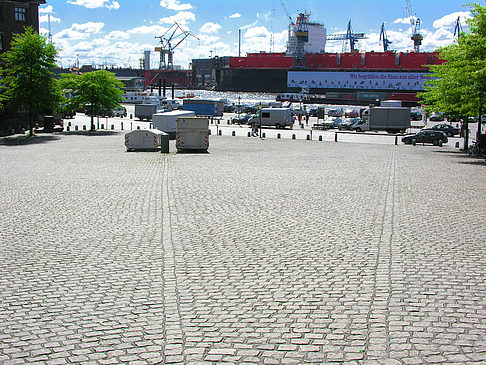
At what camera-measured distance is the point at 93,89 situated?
48031mm

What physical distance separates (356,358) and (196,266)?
387cm

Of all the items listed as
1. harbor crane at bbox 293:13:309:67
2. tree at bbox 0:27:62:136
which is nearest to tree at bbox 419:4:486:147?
tree at bbox 0:27:62:136

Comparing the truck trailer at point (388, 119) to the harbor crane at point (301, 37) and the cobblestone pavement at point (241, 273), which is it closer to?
the cobblestone pavement at point (241, 273)

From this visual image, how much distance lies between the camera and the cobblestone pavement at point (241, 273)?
5.92 meters

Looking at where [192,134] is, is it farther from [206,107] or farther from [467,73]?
[206,107]

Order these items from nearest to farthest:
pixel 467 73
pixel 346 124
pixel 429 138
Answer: pixel 467 73 < pixel 429 138 < pixel 346 124

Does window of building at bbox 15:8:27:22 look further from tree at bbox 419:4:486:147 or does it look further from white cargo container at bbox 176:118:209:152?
tree at bbox 419:4:486:147

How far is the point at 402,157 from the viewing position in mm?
30062

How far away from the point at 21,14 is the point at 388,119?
4014cm

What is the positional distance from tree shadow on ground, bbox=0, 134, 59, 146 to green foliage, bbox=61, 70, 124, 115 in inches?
231

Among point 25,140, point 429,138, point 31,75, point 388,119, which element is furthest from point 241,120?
point 25,140

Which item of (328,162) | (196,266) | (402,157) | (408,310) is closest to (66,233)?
(196,266)

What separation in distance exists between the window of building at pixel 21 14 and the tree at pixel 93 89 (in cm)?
965

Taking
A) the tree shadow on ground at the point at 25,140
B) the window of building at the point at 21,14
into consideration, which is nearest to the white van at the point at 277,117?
the tree shadow on ground at the point at 25,140
